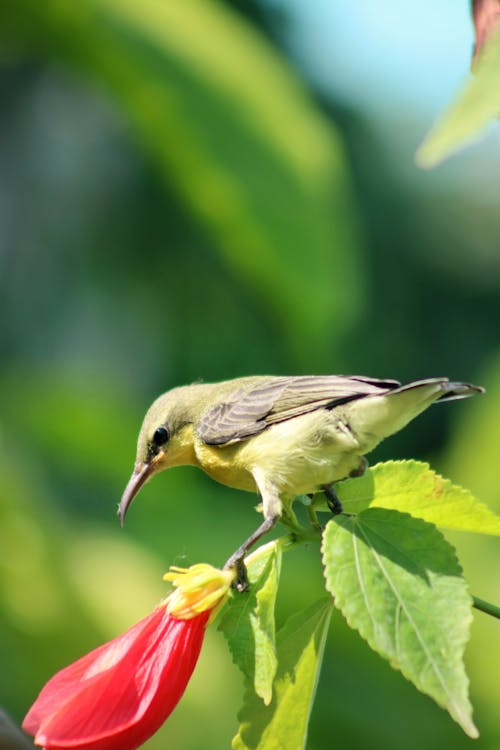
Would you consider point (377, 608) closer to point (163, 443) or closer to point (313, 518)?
point (313, 518)

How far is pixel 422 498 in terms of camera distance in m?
1.33

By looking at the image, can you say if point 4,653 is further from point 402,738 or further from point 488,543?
point 488,543

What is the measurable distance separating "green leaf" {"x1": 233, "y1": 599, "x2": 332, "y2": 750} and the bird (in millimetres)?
100

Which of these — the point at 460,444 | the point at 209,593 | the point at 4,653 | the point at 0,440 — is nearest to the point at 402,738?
the point at 460,444

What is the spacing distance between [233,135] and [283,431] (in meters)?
1.27

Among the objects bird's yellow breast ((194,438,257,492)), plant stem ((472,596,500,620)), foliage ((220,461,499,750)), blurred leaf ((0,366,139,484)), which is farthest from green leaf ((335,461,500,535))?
blurred leaf ((0,366,139,484))

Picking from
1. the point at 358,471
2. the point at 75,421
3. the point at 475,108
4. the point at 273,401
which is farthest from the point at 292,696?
the point at 75,421

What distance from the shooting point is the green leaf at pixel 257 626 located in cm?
122

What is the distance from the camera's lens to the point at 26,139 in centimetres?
984

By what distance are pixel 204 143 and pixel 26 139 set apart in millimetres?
7478

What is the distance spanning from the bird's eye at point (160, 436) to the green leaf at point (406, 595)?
2.96ft

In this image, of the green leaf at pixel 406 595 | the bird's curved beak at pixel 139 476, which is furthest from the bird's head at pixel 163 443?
the green leaf at pixel 406 595

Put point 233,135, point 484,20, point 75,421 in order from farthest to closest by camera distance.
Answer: point 75,421, point 233,135, point 484,20

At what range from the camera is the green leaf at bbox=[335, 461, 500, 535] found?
4.28 feet
